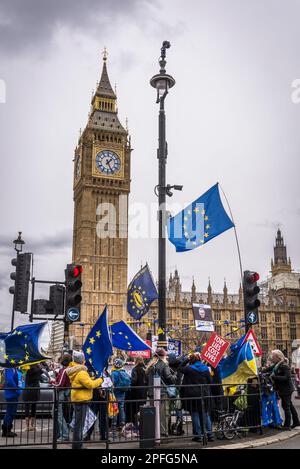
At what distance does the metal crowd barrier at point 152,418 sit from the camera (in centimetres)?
815

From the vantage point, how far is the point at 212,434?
9.20 metres

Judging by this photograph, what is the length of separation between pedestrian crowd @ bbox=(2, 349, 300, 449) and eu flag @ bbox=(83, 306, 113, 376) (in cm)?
31

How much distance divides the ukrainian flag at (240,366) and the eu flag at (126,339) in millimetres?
1919

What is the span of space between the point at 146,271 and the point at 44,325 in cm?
391

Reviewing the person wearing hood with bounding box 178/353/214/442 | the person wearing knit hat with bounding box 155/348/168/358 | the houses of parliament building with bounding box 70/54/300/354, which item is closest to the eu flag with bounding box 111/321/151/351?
the person wearing knit hat with bounding box 155/348/168/358

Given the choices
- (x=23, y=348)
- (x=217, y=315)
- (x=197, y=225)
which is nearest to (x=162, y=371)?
(x=23, y=348)

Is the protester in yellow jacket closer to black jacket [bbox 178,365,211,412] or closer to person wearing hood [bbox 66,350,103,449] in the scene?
person wearing hood [bbox 66,350,103,449]

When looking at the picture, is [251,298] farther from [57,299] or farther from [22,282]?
[22,282]

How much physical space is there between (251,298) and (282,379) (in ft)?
6.45

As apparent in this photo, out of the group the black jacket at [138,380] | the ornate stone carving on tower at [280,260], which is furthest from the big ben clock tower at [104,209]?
the black jacket at [138,380]

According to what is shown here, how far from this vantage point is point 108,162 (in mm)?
77938

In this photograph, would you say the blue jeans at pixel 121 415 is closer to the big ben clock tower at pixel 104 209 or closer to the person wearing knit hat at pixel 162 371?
the person wearing knit hat at pixel 162 371

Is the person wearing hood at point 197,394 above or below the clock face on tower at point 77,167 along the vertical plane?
below

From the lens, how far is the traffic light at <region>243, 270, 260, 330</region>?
36.9ft
